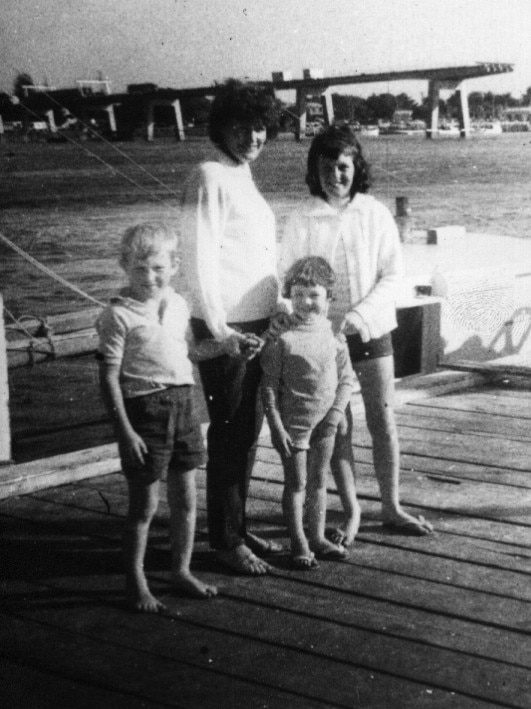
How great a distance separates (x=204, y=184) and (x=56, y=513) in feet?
4.67

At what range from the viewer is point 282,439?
2900 millimetres

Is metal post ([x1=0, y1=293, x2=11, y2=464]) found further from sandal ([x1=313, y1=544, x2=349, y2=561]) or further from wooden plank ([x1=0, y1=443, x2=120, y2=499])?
sandal ([x1=313, y1=544, x2=349, y2=561])

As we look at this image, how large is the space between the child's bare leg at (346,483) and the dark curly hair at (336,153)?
27.4 inches

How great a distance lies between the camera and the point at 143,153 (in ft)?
212

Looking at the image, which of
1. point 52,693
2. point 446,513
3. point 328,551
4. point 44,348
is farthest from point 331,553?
point 44,348

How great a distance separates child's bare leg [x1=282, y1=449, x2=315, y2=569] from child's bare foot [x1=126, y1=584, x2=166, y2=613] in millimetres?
471

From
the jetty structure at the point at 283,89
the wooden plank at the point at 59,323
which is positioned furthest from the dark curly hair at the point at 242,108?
the wooden plank at the point at 59,323

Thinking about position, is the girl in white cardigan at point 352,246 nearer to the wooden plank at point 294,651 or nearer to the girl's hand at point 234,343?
the girl's hand at point 234,343

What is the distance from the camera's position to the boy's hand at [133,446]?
257cm

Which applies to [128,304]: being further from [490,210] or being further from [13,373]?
[490,210]

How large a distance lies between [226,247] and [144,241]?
0.32 metres

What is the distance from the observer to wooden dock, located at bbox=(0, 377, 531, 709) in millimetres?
2279

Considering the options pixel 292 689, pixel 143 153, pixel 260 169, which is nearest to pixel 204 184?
pixel 292 689

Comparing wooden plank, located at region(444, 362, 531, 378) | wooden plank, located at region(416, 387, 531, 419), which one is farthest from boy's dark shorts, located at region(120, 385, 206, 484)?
wooden plank, located at region(444, 362, 531, 378)
